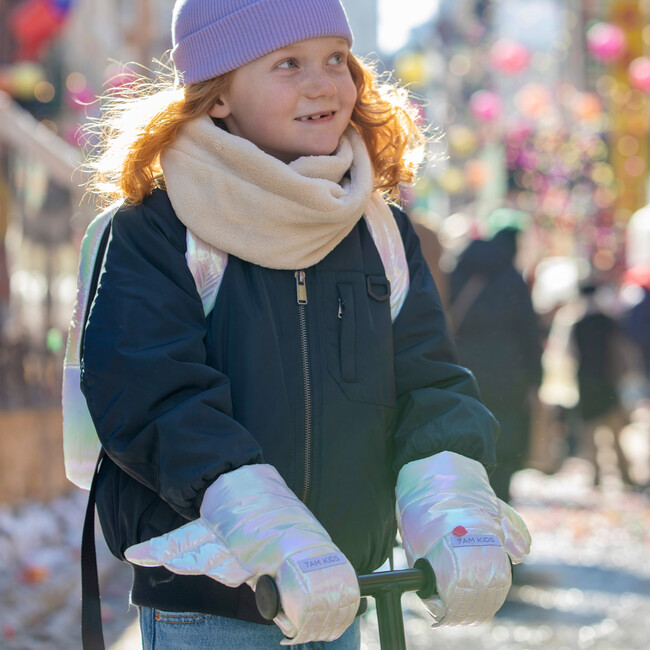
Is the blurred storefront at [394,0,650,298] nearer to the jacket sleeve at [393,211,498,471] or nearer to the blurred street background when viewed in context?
the blurred street background

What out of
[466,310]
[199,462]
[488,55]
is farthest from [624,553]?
[488,55]

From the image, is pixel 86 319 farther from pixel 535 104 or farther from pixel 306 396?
pixel 535 104

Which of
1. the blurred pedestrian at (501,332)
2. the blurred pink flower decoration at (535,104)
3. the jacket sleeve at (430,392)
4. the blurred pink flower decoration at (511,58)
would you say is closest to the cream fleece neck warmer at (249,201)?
the jacket sleeve at (430,392)

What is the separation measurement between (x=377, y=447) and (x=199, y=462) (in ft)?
1.35

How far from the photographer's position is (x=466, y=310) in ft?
20.6

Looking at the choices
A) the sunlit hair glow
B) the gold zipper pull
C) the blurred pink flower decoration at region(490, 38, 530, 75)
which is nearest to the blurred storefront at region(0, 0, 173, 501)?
the sunlit hair glow

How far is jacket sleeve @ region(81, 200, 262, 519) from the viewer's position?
1.80 meters

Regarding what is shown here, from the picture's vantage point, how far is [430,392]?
2.10 meters

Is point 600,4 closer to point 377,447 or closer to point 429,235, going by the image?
point 429,235

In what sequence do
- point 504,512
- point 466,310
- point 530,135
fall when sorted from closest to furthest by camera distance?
point 504,512 → point 466,310 → point 530,135

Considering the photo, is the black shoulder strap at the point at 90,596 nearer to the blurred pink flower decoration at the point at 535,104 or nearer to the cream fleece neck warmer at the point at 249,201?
the cream fleece neck warmer at the point at 249,201

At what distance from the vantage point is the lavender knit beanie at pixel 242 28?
209 centimetres

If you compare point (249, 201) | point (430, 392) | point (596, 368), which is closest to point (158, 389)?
point (249, 201)

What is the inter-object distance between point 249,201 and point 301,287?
185mm
